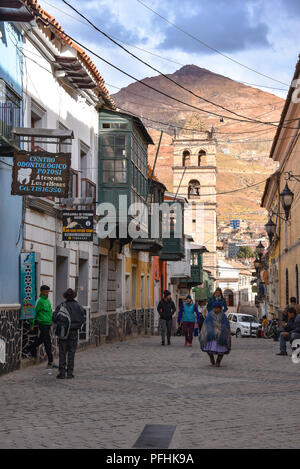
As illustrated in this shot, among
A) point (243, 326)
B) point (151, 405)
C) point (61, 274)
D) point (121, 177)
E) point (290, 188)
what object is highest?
point (290, 188)

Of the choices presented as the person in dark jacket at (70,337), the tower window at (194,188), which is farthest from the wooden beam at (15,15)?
the tower window at (194,188)

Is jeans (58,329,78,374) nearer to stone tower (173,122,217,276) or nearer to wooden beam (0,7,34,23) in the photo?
wooden beam (0,7,34,23)

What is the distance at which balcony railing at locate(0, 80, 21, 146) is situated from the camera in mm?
12328

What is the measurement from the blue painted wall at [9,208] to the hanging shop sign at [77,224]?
2.56 m

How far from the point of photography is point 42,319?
1343 cm

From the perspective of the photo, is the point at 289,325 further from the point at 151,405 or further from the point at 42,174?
A: the point at 151,405

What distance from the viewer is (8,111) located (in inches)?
504

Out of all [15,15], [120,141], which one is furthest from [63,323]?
[120,141]

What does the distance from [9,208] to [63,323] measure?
2509 millimetres

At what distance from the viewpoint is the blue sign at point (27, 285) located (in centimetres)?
1366

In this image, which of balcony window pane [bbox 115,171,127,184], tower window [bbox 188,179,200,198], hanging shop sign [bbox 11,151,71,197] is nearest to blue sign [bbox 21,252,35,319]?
hanging shop sign [bbox 11,151,71,197]

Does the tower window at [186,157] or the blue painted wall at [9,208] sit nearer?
the blue painted wall at [9,208]

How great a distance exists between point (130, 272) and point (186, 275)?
1990 cm

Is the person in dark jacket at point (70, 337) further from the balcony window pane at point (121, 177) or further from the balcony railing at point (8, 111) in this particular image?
the balcony window pane at point (121, 177)
